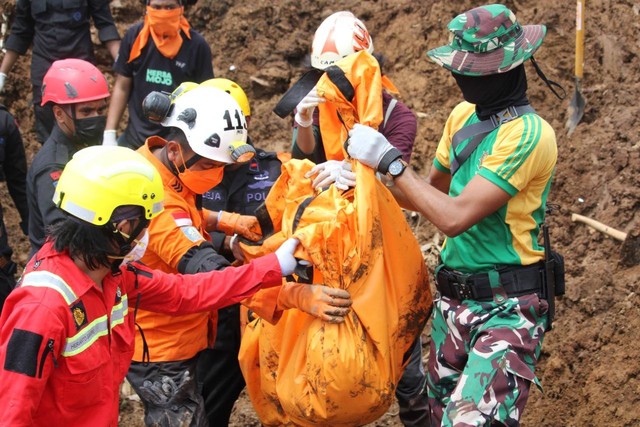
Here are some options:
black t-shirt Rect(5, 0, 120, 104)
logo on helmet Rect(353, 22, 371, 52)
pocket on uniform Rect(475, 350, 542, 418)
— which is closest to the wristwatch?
pocket on uniform Rect(475, 350, 542, 418)

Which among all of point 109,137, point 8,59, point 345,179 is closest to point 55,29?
point 8,59

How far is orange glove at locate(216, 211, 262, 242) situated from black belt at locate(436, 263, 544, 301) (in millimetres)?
1178

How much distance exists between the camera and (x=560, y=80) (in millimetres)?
7910

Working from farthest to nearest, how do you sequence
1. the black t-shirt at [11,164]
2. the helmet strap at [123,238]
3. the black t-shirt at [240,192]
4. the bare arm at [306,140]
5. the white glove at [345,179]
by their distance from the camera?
the black t-shirt at [11,164] < the black t-shirt at [240,192] < the bare arm at [306,140] < the white glove at [345,179] < the helmet strap at [123,238]

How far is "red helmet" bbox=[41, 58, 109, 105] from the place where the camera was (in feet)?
18.5

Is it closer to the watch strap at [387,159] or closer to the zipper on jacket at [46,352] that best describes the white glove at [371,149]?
the watch strap at [387,159]

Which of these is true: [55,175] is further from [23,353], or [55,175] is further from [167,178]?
[23,353]

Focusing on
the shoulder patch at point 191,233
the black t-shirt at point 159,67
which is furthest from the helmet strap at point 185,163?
the black t-shirt at point 159,67

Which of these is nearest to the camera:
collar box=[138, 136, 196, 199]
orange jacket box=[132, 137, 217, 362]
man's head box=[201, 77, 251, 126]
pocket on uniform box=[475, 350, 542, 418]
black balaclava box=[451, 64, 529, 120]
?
pocket on uniform box=[475, 350, 542, 418]

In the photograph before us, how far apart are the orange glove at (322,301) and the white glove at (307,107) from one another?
0.92 m

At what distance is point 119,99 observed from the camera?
7.63 meters

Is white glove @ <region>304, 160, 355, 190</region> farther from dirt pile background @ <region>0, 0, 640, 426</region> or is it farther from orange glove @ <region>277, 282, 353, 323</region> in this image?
dirt pile background @ <region>0, 0, 640, 426</region>

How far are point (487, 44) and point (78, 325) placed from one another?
2.01 meters

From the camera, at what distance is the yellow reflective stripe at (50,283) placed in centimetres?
350
